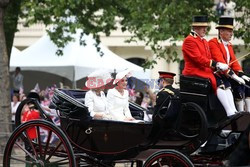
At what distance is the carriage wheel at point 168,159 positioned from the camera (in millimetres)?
9508

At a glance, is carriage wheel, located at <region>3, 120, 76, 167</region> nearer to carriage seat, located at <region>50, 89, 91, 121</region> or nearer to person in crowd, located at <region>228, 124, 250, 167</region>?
carriage seat, located at <region>50, 89, 91, 121</region>

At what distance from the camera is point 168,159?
9.74 metres

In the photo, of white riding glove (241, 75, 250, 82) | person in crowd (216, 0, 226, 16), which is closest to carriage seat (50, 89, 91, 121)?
white riding glove (241, 75, 250, 82)

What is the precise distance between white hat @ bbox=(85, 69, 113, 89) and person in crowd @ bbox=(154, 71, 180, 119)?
803 millimetres

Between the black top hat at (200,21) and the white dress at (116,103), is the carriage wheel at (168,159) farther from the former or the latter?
the black top hat at (200,21)

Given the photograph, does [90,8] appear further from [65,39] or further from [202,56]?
[202,56]

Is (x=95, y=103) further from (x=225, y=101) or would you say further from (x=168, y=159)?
(x=225, y=101)

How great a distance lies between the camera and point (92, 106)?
36.3ft

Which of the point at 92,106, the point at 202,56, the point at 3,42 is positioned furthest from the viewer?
the point at 3,42

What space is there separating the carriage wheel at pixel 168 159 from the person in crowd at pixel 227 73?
0.86 meters

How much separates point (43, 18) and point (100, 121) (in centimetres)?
1194

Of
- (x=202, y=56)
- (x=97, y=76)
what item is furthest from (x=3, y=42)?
(x=202, y=56)

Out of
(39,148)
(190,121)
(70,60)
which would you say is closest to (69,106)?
(39,148)

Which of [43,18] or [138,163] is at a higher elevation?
[43,18]
